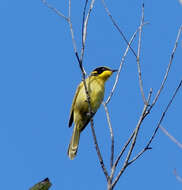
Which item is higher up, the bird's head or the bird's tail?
the bird's head

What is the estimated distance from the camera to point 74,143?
6719 millimetres

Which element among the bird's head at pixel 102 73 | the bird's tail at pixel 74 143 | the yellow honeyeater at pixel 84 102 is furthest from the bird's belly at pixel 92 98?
the bird's tail at pixel 74 143

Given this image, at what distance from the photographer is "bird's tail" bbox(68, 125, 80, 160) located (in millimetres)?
6555

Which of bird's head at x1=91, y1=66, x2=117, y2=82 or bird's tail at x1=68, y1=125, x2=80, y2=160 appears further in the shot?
bird's head at x1=91, y1=66, x2=117, y2=82

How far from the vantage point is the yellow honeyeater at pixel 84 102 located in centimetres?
659

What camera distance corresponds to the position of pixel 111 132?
3.66 meters

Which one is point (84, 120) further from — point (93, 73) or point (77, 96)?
point (93, 73)

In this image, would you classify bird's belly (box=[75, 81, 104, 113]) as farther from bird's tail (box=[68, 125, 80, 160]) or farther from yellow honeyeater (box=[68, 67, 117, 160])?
bird's tail (box=[68, 125, 80, 160])

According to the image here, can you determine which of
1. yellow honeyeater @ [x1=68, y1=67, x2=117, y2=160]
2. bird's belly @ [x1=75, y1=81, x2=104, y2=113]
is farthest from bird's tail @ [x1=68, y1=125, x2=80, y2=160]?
bird's belly @ [x1=75, y1=81, x2=104, y2=113]

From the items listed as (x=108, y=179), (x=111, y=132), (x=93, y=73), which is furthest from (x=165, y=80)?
(x=93, y=73)

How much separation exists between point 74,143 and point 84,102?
73 cm

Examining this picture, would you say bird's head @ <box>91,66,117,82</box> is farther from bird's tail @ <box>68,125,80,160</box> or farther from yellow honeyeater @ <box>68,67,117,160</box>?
bird's tail @ <box>68,125,80,160</box>

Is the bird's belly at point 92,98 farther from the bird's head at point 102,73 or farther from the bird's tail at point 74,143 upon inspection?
the bird's tail at point 74,143

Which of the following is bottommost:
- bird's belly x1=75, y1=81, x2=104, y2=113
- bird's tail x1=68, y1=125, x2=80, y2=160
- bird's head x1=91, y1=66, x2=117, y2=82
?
bird's tail x1=68, y1=125, x2=80, y2=160
